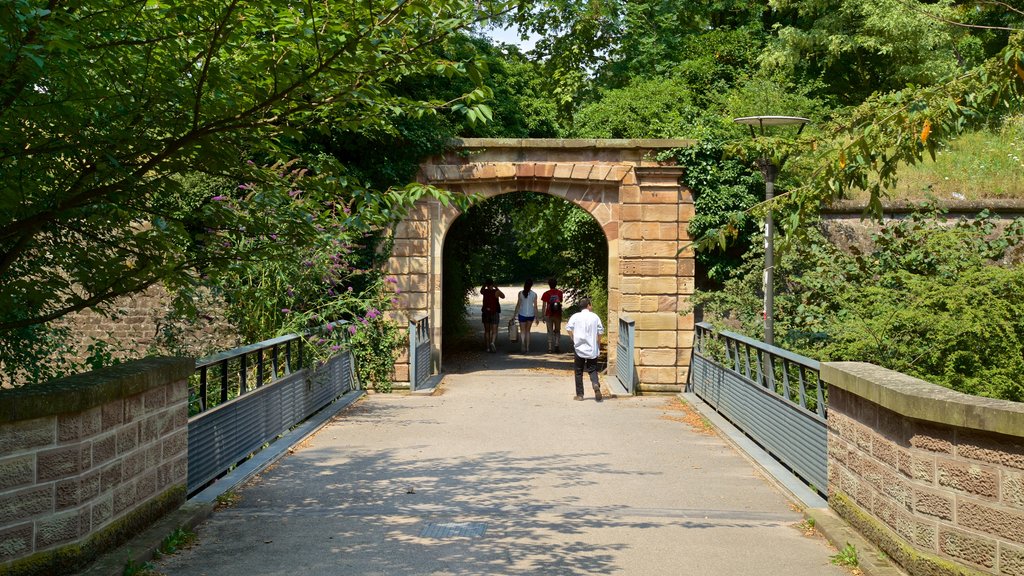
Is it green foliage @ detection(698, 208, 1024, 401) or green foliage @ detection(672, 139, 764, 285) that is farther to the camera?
green foliage @ detection(672, 139, 764, 285)

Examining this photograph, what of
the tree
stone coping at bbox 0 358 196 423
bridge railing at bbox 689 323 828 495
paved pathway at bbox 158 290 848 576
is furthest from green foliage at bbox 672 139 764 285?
stone coping at bbox 0 358 196 423

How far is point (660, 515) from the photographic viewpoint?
741 centimetres

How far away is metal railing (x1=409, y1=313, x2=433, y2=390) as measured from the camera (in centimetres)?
1569

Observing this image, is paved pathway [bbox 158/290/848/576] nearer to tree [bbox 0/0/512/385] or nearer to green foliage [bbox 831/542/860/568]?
green foliage [bbox 831/542/860/568]

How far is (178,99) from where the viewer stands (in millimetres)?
5734

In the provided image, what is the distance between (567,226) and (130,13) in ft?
55.7

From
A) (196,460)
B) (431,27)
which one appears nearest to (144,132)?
(431,27)

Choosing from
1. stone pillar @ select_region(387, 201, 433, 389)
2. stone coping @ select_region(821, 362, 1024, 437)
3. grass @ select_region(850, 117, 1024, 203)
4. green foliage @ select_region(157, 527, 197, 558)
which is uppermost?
grass @ select_region(850, 117, 1024, 203)

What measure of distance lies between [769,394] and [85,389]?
6240 mm

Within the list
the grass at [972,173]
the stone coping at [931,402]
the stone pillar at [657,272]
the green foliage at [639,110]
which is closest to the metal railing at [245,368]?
the stone coping at [931,402]

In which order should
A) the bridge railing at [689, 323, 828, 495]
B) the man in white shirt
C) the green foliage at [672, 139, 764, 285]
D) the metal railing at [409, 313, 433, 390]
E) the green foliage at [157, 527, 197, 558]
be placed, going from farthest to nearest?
the green foliage at [672, 139, 764, 285]
the metal railing at [409, 313, 433, 390]
the man in white shirt
the bridge railing at [689, 323, 828, 495]
the green foliage at [157, 527, 197, 558]

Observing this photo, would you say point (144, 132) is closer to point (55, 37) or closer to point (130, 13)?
point (130, 13)

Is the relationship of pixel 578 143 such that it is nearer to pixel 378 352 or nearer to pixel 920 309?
pixel 378 352

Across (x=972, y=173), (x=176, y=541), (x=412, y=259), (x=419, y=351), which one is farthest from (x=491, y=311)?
(x=176, y=541)
